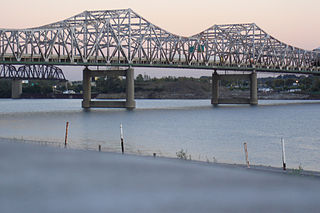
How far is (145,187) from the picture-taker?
1420 centimetres

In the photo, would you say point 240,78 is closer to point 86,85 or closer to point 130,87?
point 130,87

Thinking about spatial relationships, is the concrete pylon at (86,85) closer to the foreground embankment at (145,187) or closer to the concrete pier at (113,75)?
the concrete pier at (113,75)

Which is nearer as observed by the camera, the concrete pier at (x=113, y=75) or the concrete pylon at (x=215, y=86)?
the concrete pier at (x=113, y=75)

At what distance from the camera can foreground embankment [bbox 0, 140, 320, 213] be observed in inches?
474

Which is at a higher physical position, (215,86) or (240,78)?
(240,78)

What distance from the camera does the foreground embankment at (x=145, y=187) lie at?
1204 centimetres

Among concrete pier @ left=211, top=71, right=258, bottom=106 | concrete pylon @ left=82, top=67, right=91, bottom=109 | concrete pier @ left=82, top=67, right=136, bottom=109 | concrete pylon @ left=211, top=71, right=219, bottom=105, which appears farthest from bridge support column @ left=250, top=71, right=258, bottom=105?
concrete pylon @ left=82, top=67, right=91, bottom=109

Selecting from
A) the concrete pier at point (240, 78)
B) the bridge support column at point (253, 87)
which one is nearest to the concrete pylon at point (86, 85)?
the concrete pier at point (240, 78)

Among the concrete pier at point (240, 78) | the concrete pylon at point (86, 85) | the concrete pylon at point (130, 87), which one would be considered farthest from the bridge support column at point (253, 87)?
the concrete pylon at point (86, 85)

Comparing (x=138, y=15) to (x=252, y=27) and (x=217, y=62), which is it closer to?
(x=217, y=62)

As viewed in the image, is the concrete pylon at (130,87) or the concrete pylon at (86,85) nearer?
the concrete pylon at (130,87)

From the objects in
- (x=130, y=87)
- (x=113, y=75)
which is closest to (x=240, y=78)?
(x=113, y=75)

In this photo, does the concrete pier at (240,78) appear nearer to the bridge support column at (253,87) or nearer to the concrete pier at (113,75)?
the bridge support column at (253,87)

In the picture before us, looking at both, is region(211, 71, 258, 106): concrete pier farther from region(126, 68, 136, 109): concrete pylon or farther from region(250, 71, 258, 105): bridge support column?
region(126, 68, 136, 109): concrete pylon
